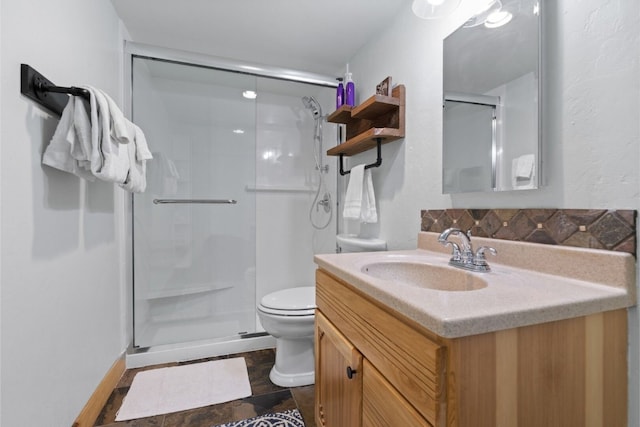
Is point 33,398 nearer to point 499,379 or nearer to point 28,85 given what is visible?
point 28,85

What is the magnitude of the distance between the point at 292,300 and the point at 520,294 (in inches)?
50.2

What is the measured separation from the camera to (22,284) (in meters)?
0.83

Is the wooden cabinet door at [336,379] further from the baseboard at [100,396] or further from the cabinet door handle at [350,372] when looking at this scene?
the baseboard at [100,396]

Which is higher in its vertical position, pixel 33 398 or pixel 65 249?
pixel 65 249

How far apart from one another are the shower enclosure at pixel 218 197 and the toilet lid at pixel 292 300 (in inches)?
17.8

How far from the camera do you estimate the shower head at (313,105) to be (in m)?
2.46

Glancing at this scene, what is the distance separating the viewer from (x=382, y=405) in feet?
2.18

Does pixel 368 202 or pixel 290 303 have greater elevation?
pixel 368 202

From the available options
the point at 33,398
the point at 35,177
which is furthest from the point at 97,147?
the point at 33,398

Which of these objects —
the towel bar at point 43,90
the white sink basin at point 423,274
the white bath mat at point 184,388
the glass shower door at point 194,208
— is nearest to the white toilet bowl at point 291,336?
the white bath mat at point 184,388

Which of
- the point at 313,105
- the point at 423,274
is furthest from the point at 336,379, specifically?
the point at 313,105

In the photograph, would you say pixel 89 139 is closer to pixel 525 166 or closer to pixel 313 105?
pixel 525 166

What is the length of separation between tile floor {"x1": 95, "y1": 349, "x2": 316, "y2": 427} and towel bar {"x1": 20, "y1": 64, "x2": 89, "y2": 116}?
4.39 feet

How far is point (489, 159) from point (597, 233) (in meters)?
0.40
